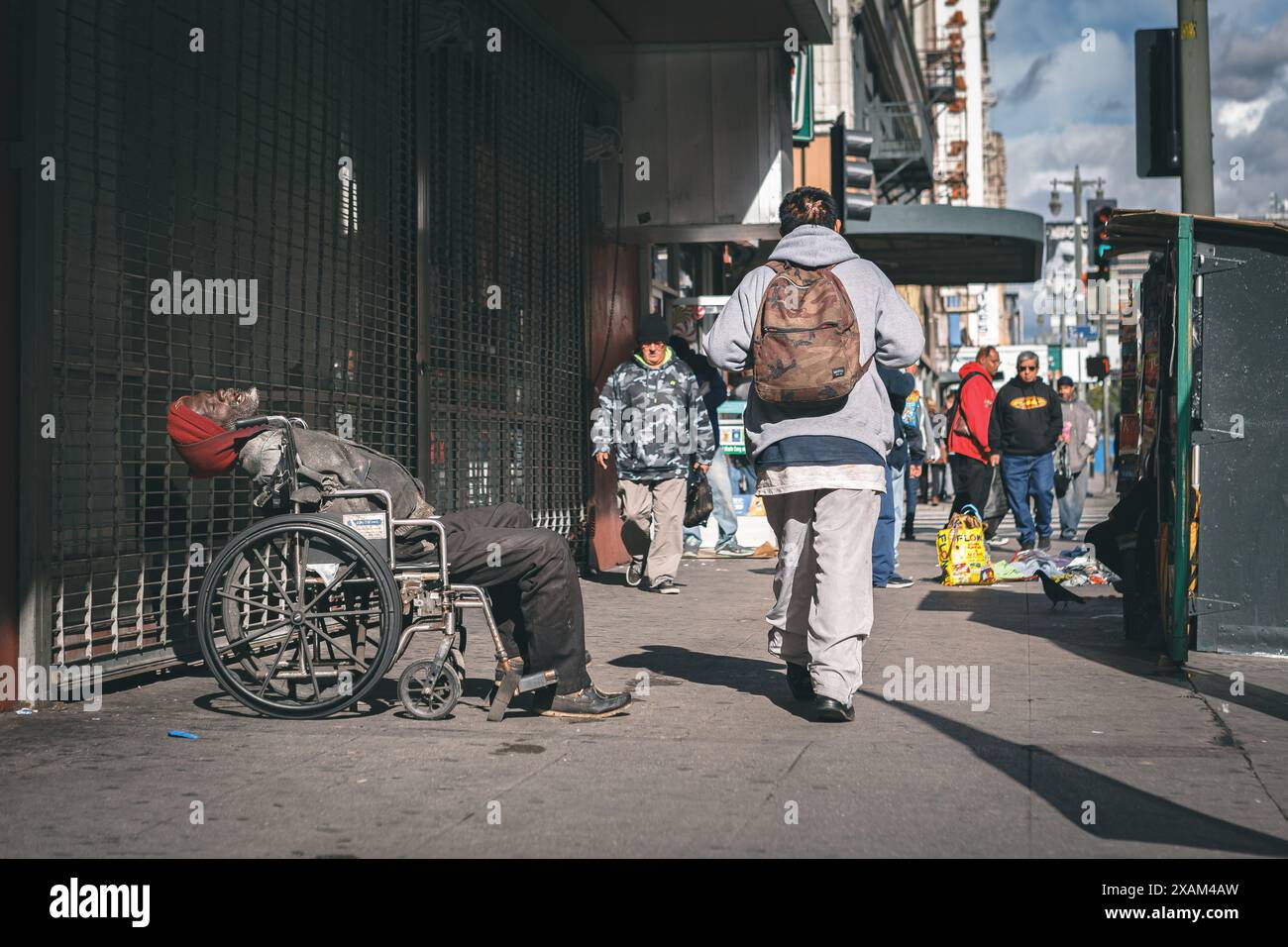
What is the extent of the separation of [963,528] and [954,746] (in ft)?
20.1

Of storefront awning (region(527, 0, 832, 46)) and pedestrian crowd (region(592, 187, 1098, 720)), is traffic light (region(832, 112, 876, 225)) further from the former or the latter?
pedestrian crowd (region(592, 187, 1098, 720))

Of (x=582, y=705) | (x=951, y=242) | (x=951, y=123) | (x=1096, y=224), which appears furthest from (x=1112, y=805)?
(x=951, y=123)

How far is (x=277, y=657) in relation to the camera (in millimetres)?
5344

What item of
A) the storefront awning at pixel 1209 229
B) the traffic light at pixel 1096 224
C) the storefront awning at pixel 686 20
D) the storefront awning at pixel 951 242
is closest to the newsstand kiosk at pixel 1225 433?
the storefront awning at pixel 1209 229

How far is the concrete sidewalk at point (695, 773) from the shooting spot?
3852 mm

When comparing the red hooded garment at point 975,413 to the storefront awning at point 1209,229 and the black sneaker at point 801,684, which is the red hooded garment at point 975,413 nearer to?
the storefront awning at point 1209,229

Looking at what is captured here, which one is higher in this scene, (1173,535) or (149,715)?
(1173,535)

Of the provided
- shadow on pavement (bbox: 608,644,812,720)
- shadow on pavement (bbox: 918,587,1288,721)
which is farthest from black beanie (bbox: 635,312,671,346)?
shadow on pavement (bbox: 608,644,812,720)

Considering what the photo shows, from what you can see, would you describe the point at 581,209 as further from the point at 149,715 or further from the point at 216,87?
the point at 149,715

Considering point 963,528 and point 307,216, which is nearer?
point 307,216
